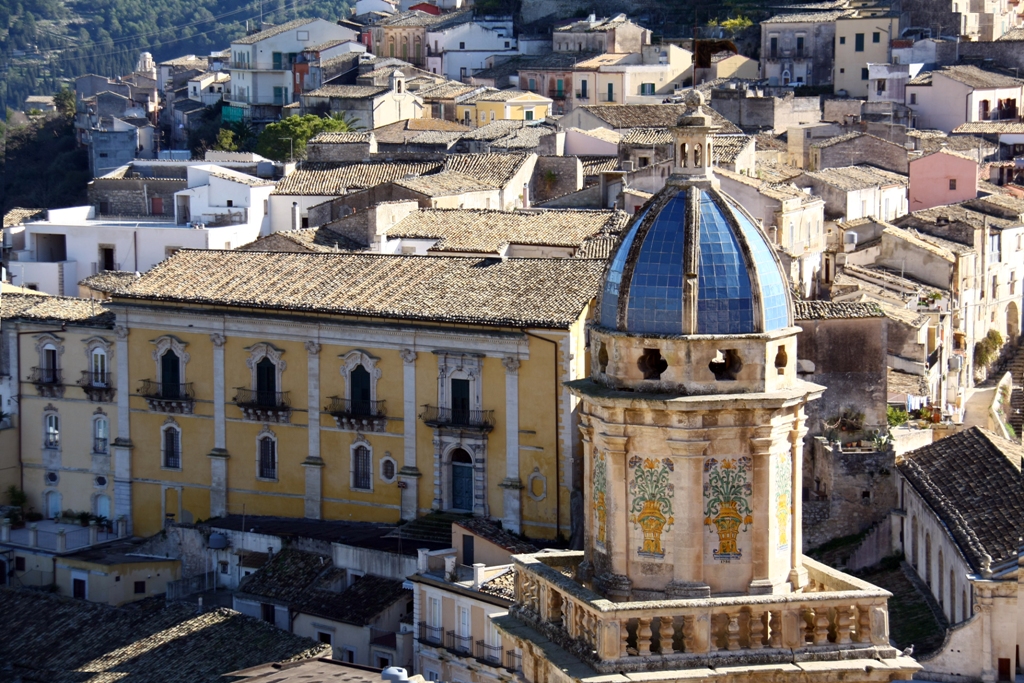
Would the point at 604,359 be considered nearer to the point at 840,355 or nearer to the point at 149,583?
the point at 840,355

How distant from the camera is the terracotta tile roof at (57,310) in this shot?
150 ft

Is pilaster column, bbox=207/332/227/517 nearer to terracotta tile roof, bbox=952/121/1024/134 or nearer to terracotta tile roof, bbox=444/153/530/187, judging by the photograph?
terracotta tile roof, bbox=444/153/530/187

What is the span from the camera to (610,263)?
1444 centimetres

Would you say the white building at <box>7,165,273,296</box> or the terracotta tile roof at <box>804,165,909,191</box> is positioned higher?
the terracotta tile roof at <box>804,165,909,191</box>

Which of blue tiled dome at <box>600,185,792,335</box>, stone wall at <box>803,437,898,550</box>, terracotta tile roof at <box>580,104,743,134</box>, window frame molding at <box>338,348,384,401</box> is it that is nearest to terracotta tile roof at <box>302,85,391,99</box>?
terracotta tile roof at <box>580,104,743,134</box>

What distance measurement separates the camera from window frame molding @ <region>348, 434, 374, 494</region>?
1642 inches

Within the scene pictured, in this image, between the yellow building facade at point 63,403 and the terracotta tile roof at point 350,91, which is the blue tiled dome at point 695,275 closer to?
the yellow building facade at point 63,403

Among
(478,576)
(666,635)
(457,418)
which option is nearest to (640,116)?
(457,418)

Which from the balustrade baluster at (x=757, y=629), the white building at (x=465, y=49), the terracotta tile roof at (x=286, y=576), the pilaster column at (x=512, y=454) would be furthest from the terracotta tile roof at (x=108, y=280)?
the white building at (x=465, y=49)

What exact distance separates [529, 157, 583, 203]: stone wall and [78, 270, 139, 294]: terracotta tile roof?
1136cm

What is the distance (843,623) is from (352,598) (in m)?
25.4

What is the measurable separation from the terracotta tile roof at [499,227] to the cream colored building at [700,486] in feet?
106

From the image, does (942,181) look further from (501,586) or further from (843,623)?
(843,623)

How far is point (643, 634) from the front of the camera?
13.5 metres
